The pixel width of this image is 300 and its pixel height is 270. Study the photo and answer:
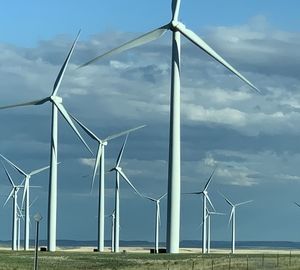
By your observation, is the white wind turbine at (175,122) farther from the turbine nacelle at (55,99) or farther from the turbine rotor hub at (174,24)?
the turbine nacelle at (55,99)

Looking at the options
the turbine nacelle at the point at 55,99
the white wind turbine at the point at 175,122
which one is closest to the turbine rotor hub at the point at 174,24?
the white wind turbine at the point at 175,122

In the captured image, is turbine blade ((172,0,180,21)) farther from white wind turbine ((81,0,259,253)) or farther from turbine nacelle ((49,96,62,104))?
turbine nacelle ((49,96,62,104))

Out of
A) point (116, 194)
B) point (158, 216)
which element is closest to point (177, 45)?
point (116, 194)

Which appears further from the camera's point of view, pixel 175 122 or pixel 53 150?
pixel 53 150

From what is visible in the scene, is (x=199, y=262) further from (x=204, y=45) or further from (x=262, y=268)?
(x=204, y=45)

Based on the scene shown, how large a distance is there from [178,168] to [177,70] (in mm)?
6871

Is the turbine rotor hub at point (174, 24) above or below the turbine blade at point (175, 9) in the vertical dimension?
below

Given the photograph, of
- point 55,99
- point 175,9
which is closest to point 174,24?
point 175,9

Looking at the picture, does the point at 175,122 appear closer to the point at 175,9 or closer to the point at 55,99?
the point at 175,9

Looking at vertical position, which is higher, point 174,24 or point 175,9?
point 175,9

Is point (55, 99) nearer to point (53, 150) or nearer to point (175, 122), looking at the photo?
point (53, 150)

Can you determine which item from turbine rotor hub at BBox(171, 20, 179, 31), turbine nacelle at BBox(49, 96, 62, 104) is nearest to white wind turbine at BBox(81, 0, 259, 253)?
turbine rotor hub at BBox(171, 20, 179, 31)

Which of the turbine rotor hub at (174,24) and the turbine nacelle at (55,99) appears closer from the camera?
the turbine rotor hub at (174,24)

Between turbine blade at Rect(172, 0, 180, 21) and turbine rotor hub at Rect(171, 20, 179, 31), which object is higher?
turbine blade at Rect(172, 0, 180, 21)
